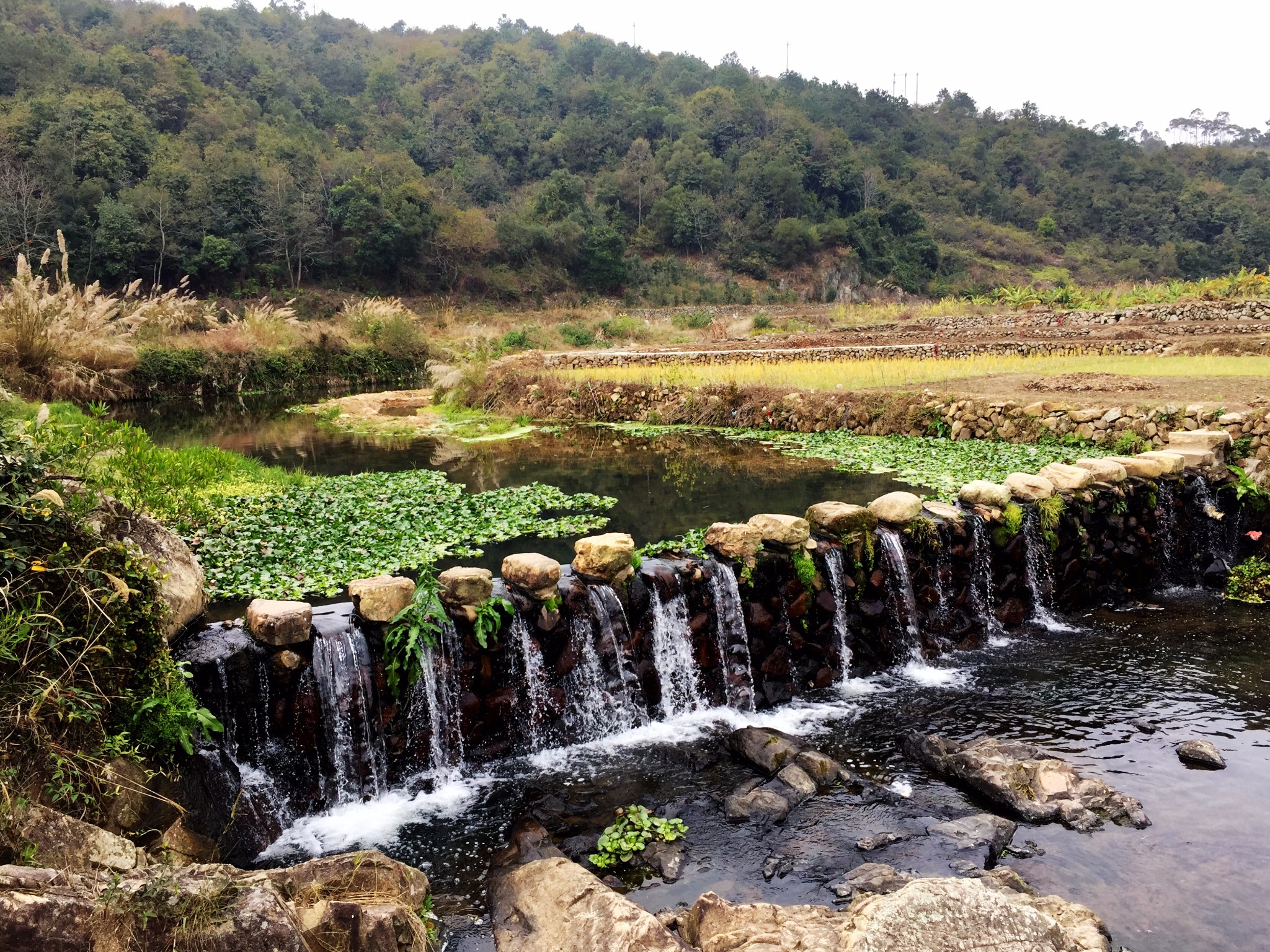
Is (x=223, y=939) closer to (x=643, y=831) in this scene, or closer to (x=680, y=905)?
(x=680, y=905)

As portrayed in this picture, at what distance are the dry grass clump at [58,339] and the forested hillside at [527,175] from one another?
27692 millimetres

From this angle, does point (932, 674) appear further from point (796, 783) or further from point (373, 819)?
point (373, 819)

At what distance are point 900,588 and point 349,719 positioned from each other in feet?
16.2

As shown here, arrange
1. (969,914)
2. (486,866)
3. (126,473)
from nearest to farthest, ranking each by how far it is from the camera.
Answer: (969,914) < (486,866) < (126,473)

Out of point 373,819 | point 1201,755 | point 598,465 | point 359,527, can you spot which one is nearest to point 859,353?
point 598,465

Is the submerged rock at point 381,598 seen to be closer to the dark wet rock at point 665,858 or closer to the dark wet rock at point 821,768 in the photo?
the dark wet rock at point 665,858

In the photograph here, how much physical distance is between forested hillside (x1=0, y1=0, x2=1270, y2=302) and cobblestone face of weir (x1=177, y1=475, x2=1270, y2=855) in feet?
148

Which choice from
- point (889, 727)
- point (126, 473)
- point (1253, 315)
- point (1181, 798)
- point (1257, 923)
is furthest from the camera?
point (1253, 315)

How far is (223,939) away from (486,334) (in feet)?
118

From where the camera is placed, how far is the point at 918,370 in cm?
1802

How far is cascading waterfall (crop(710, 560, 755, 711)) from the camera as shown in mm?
6500

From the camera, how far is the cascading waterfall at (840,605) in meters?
7.05

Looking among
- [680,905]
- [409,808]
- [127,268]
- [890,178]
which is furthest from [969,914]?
[890,178]

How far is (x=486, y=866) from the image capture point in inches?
172
